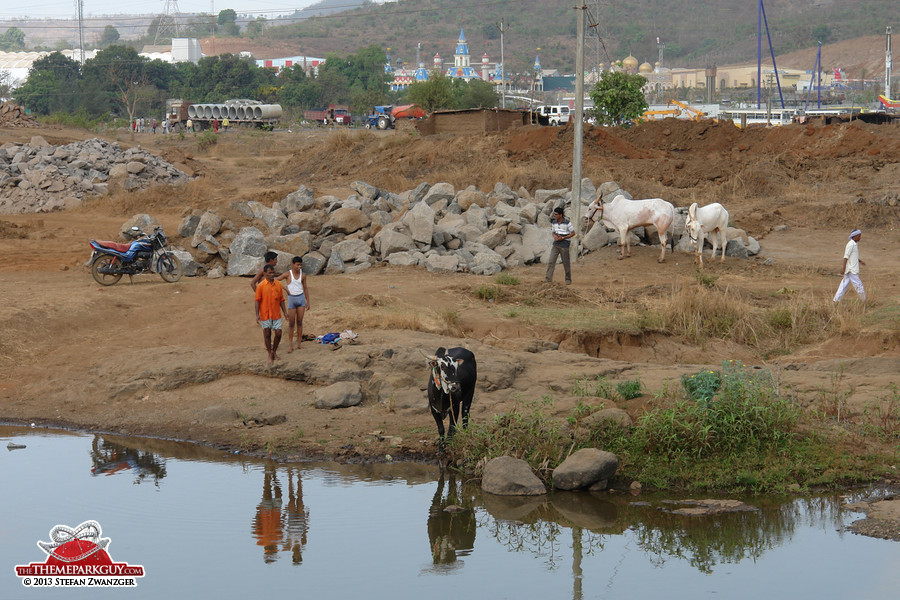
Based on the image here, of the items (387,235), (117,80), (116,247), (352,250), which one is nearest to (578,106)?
(387,235)

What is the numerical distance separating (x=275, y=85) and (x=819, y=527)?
92555mm

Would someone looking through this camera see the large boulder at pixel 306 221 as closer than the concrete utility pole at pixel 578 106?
No

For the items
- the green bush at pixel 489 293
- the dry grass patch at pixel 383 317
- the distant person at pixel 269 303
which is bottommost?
the dry grass patch at pixel 383 317

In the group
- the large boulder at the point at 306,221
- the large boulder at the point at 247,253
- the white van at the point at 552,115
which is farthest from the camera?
the white van at the point at 552,115

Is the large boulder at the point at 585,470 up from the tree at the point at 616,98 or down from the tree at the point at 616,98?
down

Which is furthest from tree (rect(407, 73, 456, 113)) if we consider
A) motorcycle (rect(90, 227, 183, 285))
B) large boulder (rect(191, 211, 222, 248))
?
motorcycle (rect(90, 227, 183, 285))

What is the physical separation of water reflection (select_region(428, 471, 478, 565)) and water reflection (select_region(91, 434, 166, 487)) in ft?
8.76

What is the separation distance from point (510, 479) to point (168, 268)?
9.65 metres

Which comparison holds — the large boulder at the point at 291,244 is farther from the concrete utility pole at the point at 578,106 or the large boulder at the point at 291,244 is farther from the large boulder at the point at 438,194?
the concrete utility pole at the point at 578,106

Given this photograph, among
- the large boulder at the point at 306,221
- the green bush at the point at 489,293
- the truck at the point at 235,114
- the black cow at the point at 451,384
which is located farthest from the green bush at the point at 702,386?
the truck at the point at 235,114

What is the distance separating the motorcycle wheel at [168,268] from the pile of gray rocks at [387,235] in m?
0.67

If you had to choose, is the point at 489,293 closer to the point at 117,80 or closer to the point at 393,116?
the point at 393,116

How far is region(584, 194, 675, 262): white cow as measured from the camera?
1883 centimetres

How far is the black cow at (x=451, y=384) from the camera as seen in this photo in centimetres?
869
